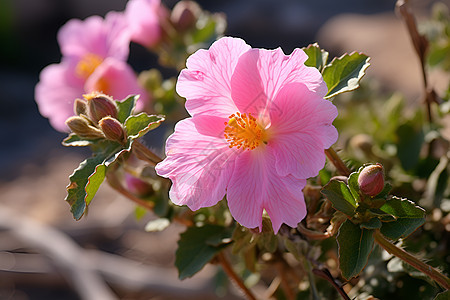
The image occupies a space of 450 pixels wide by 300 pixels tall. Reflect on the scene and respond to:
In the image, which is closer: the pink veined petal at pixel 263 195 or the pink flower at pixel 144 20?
the pink veined petal at pixel 263 195

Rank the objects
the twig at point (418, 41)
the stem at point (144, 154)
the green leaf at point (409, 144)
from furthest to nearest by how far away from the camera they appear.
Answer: the green leaf at point (409, 144) → the twig at point (418, 41) → the stem at point (144, 154)

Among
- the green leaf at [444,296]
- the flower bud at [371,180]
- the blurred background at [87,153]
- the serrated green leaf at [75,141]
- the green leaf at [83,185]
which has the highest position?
Answer: the serrated green leaf at [75,141]

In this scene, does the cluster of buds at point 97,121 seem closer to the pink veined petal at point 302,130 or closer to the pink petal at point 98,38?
the pink veined petal at point 302,130

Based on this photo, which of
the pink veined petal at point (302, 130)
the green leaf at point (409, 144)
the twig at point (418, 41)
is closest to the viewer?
the pink veined petal at point (302, 130)

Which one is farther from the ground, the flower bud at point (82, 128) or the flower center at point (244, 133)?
the flower bud at point (82, 128)

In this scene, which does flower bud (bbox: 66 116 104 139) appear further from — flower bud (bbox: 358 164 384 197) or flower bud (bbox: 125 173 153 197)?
flower bud (bbox: 358 164 384 197)

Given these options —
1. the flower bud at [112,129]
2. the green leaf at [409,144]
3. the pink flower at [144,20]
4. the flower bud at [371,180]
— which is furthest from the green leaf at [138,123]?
the green leaf at [409,144]

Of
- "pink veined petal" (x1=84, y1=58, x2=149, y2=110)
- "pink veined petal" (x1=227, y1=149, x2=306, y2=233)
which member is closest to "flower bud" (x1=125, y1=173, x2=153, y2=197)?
"pink veined petal" (x1=84, y1=58, x2=149, y2=110)

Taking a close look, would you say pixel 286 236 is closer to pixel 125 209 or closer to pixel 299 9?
pixel 125 209
